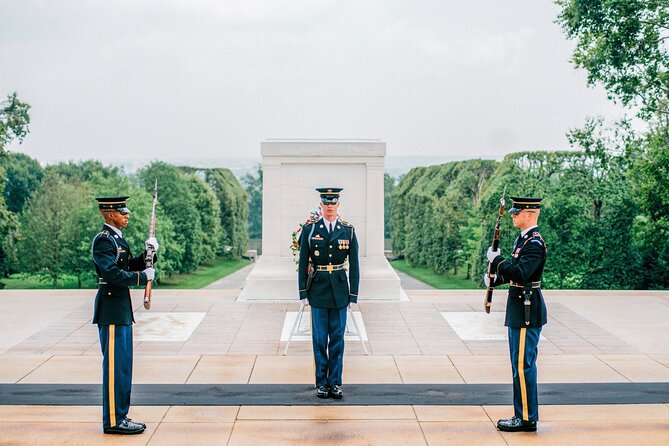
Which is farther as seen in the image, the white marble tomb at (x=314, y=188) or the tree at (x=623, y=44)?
the tree at (x=623, y=44)

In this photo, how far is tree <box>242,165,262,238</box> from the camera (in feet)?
175

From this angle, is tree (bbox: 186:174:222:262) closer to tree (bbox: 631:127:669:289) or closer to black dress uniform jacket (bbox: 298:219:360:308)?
A: tree (bbox: 631:127:669:289)

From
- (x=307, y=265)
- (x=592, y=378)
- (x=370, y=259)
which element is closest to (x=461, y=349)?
(x=592, y=378)

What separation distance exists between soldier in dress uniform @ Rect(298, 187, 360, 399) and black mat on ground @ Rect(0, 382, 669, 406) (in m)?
0.25

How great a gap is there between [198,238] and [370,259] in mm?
26084

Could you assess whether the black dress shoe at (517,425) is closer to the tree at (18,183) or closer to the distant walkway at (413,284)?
the distant walkway at (413,284)

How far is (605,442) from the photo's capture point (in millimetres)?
5090

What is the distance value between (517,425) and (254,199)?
50417mm

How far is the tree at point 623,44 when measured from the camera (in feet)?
49.8

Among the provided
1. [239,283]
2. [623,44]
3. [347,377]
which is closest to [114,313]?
[347,377]

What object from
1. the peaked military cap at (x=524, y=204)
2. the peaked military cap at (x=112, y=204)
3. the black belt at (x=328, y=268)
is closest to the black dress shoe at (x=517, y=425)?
the peaked military cap at (x=524, y=204)

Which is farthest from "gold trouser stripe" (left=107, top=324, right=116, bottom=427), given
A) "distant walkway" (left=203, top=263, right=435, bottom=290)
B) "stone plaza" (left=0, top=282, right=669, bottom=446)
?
"distant walkway" (left=203, top=263, right=435, bottom=290)

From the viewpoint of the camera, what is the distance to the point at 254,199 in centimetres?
5506

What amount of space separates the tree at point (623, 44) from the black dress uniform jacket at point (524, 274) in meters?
11.0
